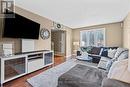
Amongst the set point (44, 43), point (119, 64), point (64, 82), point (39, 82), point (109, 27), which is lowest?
point (39, 82)

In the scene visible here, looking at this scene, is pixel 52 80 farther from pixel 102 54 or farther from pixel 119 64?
pixel 102 54

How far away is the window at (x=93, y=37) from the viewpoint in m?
6.86

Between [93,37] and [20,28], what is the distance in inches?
184

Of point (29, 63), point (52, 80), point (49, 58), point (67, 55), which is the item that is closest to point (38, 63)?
point (29, 63)

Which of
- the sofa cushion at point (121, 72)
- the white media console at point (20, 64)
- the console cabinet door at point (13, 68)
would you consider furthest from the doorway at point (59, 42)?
the sofa cushion at point (121, 72)

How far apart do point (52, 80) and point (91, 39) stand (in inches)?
186

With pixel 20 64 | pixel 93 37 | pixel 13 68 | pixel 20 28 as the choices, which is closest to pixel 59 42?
pixel 93 37

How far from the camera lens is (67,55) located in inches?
303

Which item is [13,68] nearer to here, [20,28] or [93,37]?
[20,28]

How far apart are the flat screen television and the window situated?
3727 mm

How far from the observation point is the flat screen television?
11.3ft

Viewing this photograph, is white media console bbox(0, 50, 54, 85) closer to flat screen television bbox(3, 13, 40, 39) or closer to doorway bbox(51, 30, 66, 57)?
flat screen television bbox(3, 13, 40, 39)

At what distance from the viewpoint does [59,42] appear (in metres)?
8.21

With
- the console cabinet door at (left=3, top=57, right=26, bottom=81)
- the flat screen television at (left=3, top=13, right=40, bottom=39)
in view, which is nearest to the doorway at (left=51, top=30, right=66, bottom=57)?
the flat screen television at (left=3, top=13, right=40, bottom=39)
